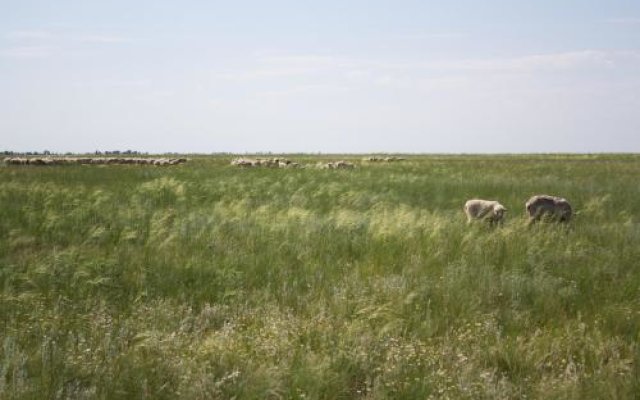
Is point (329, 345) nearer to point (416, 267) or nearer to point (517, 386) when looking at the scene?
point (517, 386)

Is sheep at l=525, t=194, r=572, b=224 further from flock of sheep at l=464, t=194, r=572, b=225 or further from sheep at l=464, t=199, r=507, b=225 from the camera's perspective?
sheep at l=464, t=199, r=507, b=225

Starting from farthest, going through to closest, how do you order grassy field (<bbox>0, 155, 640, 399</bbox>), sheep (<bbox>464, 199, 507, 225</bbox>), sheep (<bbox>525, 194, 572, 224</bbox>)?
sheep (<bbox>525, 194, 572, 224</bbox>)
sheep (<bbox>464, 199, 507, 225</bbox>)
grassy field (<bbox>0, 155, 640, 399</bbox>)

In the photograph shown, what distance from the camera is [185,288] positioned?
18.3 feet

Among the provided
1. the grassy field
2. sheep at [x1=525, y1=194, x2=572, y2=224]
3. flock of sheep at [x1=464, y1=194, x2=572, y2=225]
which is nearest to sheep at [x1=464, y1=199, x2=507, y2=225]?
flock of sheep at [x1=464, y1=194, x2=572, y2=225]

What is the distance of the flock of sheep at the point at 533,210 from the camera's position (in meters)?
9.96

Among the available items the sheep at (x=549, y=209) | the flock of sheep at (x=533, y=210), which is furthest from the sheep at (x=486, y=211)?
the sheep at (x=549, y=209)

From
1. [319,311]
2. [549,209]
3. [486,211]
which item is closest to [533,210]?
[549,209]

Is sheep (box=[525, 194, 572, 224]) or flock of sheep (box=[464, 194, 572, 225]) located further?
sheep (box=[525, 194, 572, 224])

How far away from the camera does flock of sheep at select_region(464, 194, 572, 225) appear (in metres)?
9.96

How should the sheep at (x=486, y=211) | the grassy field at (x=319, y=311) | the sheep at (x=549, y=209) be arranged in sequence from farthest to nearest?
the sheep at (x=549, y=209)
the sheep at (x=486, y=211)
the grassy field at (x=319, y=311)

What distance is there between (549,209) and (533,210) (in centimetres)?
→ 32

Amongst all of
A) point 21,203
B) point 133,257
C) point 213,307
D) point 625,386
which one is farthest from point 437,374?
point 21,203

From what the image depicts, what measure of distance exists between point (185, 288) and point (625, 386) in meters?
4.38

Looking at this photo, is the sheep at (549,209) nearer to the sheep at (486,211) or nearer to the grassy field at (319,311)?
the sheep at (486,211)
